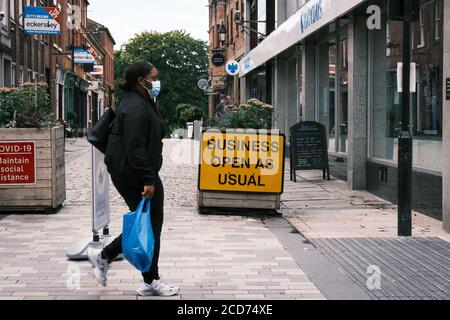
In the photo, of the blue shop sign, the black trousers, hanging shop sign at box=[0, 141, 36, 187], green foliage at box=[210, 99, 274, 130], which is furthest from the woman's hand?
the blue shop sign

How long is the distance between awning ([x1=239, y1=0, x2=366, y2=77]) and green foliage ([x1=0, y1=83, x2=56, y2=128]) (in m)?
5.21

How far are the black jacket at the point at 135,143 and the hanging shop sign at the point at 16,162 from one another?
460 cm

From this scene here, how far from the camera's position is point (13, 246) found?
24.7 ft

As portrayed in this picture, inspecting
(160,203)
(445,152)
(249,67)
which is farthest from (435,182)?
(249,67)

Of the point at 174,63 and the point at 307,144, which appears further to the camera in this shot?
the point at 174,63

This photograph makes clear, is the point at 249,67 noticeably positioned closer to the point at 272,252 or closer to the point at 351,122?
the point at 351,122

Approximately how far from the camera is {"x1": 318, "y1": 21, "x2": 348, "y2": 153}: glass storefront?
15.1 meters

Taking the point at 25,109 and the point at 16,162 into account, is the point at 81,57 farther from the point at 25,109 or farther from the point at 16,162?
the point at 16,162

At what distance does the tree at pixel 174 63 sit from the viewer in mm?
77188

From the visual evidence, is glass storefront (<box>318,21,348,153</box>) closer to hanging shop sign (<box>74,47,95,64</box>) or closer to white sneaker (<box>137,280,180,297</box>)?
white sneaker (<box>137,280,180,297</box>)

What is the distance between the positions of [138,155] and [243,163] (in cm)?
492

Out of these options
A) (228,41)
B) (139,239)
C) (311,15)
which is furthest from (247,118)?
(228,41)

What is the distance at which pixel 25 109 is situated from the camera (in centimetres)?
982
